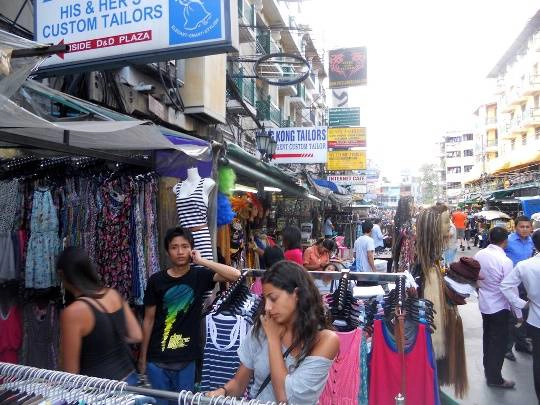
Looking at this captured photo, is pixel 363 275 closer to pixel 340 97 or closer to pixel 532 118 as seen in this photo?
pixel 340 97

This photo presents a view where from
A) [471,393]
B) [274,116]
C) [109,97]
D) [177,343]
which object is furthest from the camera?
[274,116]

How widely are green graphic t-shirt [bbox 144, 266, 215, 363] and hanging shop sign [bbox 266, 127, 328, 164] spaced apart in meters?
9.45

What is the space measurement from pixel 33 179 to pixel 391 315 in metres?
3.26

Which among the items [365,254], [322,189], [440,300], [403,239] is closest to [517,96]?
[322,189]

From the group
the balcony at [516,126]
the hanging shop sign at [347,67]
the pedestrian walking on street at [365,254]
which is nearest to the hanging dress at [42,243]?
the pedestrian walking on street at [365,254]

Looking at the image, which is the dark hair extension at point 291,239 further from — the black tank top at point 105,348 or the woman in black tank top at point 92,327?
the black tank top at point 105,348

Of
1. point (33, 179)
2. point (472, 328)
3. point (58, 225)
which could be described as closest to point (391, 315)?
point (58, 225)

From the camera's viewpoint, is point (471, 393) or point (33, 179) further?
point (471, 393)

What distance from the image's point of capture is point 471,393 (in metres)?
5.06

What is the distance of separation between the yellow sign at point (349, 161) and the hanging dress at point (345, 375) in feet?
58.4

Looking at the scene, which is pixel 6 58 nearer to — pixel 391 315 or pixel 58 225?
pixel 58 225

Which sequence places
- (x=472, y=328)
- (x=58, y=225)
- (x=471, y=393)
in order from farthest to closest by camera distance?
(x=472, y=328)
(x=471, y=393)
(x=58, y=225)

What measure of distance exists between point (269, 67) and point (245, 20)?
2.11 meters

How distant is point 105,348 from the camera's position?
2553 mm
